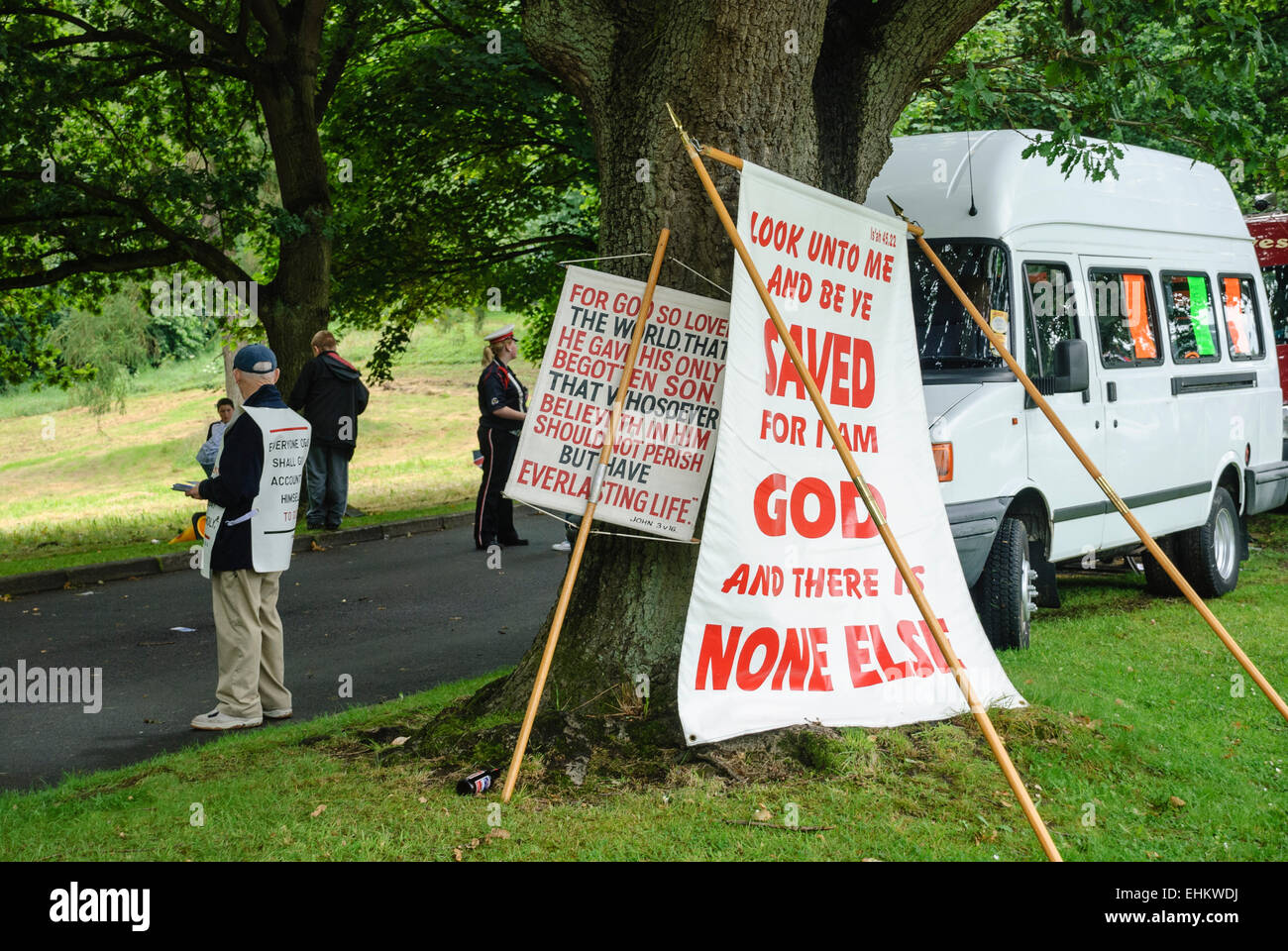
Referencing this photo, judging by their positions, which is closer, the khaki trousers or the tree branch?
the khaki trousers

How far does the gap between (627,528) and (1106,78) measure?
3.72 meters

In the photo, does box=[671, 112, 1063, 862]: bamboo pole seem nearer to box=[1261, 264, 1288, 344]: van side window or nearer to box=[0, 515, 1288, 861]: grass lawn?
box=[0, 515, 1288, 861]: grass lawn

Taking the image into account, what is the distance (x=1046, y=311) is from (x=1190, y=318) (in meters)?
2.41

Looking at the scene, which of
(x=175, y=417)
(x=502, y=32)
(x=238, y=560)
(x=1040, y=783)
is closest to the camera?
(x=1040, y=783)

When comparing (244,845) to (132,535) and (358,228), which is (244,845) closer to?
(132,535)

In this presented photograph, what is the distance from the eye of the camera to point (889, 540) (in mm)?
4785

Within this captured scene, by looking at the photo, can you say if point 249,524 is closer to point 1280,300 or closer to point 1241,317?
point 1241,317

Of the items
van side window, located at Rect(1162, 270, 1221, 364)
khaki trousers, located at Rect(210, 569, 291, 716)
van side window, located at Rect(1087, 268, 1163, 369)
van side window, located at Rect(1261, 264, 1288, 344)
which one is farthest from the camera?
van side window, located at Rect(1261, 264, 1288, 344)

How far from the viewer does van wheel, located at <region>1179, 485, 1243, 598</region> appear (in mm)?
10328

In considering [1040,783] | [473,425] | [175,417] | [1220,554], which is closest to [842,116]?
[1040,783]

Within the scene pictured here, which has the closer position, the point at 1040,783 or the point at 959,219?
the point at 1040,783

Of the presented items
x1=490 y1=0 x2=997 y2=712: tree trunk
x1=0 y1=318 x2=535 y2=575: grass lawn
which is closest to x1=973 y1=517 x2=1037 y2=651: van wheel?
x1=490 y1=0 x2=997 y2=712: tree trunk

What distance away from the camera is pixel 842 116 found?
245 inches

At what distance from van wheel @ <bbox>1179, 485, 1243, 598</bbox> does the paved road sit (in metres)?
5.08
